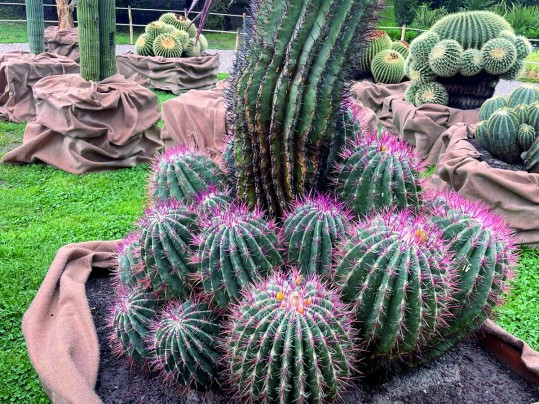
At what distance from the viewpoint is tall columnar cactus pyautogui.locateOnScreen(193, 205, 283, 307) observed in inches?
57.8

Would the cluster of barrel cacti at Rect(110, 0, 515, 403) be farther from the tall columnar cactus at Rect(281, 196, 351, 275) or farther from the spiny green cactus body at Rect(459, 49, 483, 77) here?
the spiny green cactus body at Rect(459, 49, 483, 77)

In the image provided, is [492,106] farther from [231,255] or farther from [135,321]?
[135,321]

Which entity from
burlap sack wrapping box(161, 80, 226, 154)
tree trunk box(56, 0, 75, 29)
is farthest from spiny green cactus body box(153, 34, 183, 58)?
burlap sack wrapping box(161, 80, 226, 154)

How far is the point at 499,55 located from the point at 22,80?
229 inches

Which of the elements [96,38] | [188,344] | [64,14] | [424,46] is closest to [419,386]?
[188,344]

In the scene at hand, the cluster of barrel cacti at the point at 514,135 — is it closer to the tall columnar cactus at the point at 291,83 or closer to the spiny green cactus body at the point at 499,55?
the spiny green cactus body at the point at 499,55

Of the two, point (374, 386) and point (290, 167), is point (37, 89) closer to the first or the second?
Result: point (290, 167)

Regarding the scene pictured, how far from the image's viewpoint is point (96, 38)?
16.6ft

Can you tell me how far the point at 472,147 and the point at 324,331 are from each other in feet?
11.1

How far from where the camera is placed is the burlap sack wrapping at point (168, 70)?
898 cm

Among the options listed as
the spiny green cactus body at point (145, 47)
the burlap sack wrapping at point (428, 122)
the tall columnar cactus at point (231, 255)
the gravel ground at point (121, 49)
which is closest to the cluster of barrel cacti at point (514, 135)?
the burlap sack wrapping at point (428, 122)

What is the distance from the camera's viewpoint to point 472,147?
13.8ft

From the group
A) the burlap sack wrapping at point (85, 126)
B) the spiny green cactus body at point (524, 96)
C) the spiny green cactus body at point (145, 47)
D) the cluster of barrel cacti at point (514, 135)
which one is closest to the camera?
the cluster of barrel cacti at point (514, 135)

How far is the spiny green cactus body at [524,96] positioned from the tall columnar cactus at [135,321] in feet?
12.6
